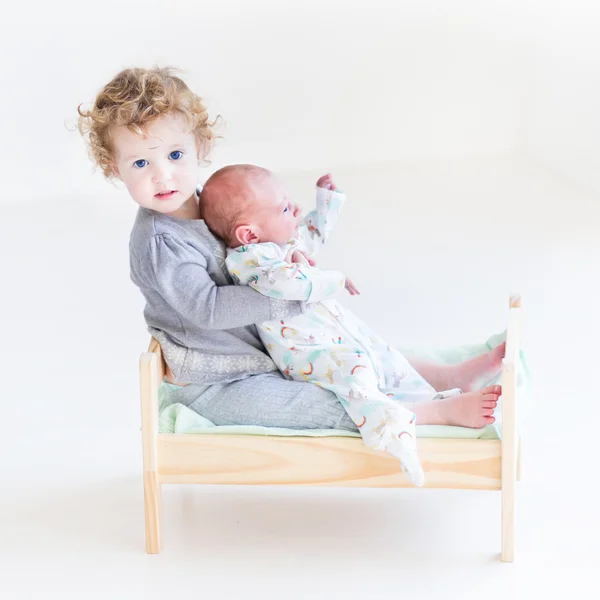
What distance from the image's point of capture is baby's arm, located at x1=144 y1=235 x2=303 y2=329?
6.77 feet

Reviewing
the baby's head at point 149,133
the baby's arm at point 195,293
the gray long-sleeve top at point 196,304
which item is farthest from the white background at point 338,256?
the baby's head at point 149,133

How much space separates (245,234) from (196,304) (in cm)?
19

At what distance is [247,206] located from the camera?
216 centimetres

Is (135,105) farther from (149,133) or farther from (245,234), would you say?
(245,234)

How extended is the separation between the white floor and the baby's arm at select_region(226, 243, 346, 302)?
0.49 m

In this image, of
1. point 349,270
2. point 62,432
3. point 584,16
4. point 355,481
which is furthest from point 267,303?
point 584,16

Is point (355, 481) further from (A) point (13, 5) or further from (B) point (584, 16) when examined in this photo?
(A) point (13, 5)

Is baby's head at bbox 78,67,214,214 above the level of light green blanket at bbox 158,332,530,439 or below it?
above

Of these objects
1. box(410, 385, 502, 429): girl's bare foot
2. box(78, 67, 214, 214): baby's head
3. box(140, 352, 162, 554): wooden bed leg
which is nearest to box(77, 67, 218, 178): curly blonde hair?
box(78, 67, 214, 214): baby's head

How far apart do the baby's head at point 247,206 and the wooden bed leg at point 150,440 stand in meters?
0.31

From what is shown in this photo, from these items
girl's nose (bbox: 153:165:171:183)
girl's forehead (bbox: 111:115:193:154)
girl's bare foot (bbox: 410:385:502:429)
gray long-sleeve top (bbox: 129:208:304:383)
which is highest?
girl's forehead (bbox: 111:115:193:154)

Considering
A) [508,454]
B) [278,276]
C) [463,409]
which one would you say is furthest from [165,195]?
[508,454]

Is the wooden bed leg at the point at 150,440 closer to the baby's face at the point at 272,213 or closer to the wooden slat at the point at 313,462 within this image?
the wooden slat at the point at 313,462

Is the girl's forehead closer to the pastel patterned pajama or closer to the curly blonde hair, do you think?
the curly blonde hair
